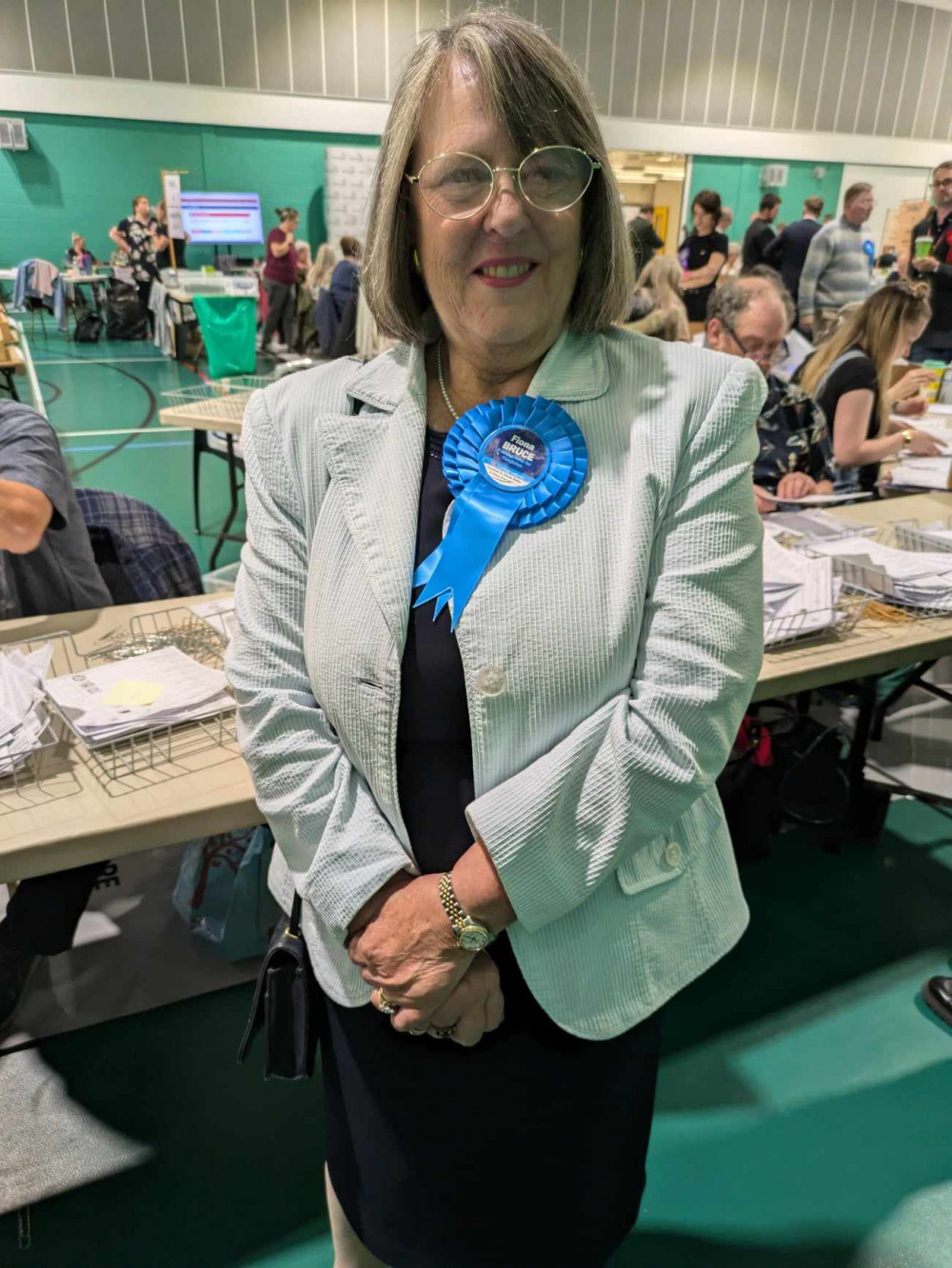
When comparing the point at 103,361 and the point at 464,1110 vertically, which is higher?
the point at 464,1110

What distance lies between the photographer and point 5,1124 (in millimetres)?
1778

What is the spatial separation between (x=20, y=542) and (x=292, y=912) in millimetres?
1149

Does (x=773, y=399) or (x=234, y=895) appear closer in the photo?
(x=234, y=895)

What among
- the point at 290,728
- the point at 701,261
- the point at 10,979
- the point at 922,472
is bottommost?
the point at 10,979

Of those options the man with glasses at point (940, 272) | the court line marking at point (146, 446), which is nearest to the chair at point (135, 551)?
the court line marking at point (146, 446)

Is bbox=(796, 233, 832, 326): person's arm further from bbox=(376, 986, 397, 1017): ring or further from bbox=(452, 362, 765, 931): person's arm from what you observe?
bbox=(376, 986, 397, 1017): ring

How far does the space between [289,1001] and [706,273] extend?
9767mm

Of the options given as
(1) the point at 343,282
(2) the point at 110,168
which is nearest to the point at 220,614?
(1) the point at 343,282

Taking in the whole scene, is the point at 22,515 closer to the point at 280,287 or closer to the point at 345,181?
the point at 280,287

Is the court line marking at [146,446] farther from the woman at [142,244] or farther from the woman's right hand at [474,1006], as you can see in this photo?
the woman's right hand at [474,1006]

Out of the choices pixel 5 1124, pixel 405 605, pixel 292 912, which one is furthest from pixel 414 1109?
pixel 5 1124

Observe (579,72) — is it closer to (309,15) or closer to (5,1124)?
(5,1124)

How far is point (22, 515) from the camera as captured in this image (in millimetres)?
1851

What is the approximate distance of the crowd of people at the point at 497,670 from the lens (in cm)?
101
